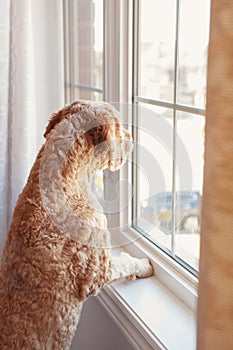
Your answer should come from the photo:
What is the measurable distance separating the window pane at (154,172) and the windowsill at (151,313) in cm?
14

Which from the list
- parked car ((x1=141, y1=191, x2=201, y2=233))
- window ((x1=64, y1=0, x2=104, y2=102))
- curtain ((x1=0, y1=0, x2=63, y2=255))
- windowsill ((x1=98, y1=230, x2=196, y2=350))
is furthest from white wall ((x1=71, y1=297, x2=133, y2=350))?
window ((x1=64, y1=0, x2=104, y2=102))

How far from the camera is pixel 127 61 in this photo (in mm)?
1517

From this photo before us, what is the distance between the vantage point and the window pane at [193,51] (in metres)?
1.17

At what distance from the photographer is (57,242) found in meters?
1.16

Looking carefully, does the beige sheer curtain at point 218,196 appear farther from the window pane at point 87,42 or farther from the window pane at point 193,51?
the window pane at point 87,42

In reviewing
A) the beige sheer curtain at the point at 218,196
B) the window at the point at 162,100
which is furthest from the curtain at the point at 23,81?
the beige sheer curtain at the point at 218,196

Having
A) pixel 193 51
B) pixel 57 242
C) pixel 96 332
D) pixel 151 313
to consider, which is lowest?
pixel 96 332

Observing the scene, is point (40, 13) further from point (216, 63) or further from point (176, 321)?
point (216, 63)

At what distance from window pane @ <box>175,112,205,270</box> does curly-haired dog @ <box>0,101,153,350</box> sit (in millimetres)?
171

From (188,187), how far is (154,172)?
171 millimetres

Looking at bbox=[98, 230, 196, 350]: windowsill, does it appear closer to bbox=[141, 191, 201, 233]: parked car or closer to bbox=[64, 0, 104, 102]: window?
bbox=[141, 191, 201, 233]: parked car

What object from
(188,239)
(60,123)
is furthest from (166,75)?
(188,239)

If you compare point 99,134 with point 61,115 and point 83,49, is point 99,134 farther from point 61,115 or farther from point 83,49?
point 83,49

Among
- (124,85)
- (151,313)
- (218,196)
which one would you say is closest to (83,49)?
(124,85)
